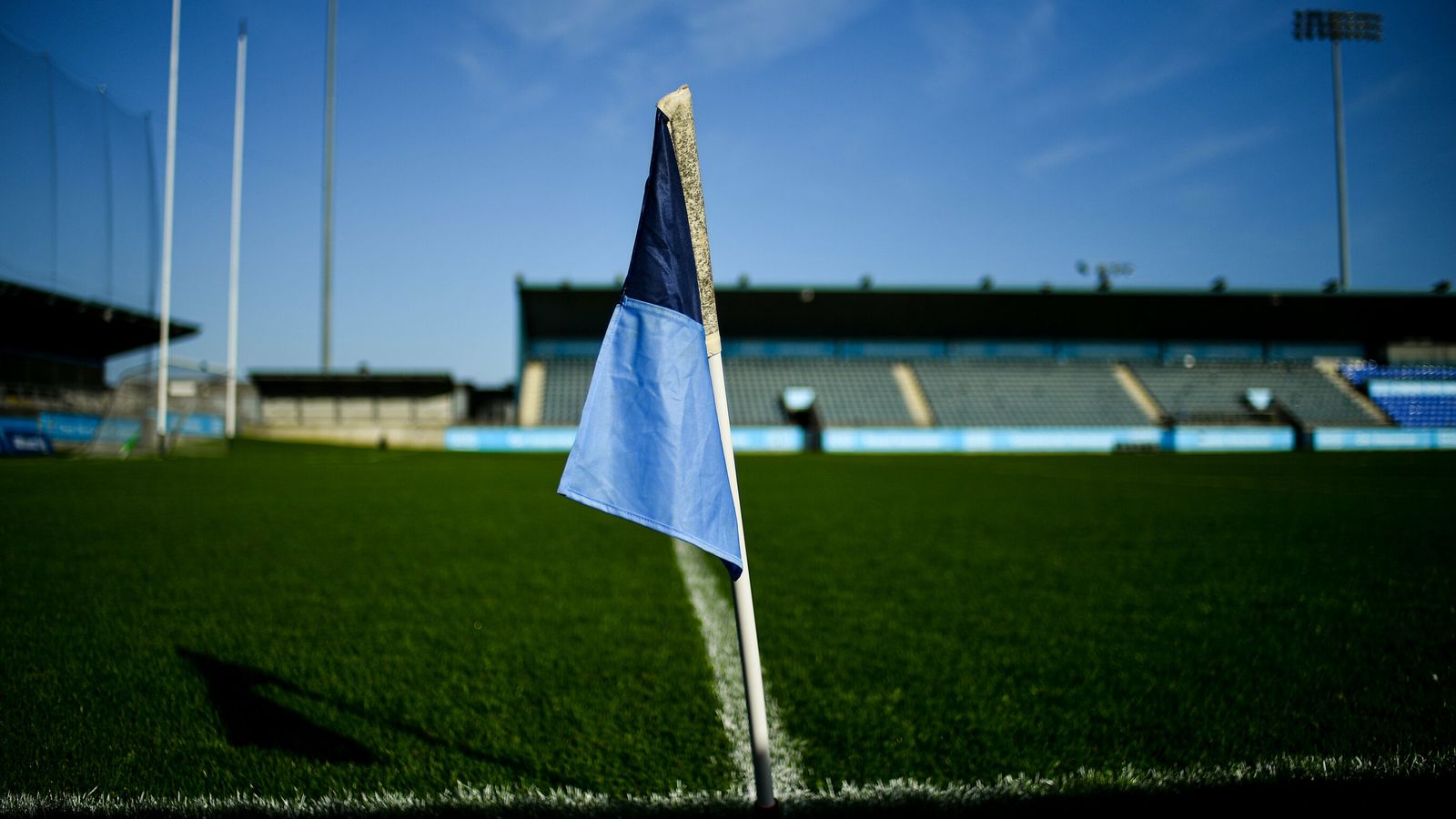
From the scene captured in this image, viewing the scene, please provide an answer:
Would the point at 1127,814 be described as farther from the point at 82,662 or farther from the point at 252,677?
the point at 82,662

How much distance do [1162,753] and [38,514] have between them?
335 inches

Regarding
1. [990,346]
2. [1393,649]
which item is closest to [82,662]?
[1393,649]

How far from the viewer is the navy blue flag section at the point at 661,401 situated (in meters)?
1.40

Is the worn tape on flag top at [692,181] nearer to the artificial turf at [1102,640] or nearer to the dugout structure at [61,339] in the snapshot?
the artificial turf at [1102,640]

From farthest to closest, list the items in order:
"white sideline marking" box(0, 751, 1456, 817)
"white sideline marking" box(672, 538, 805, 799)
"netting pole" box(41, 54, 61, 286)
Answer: "netting pole" box(41, 54, 61, 286) < "white sideline marking" box(672, 538, 805, 799) < "white sideline marking" box(0, 751, 1456, 817)

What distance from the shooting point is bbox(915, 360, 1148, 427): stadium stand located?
30.7m

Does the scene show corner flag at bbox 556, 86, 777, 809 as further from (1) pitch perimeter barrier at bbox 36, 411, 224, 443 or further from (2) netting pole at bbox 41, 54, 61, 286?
(2) netting pole at bbox 41, 54, 61, 286

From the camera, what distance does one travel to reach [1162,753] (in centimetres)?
193

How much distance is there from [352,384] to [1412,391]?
153ft

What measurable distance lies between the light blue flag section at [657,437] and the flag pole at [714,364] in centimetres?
2

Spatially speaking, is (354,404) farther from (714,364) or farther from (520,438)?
(714,364)

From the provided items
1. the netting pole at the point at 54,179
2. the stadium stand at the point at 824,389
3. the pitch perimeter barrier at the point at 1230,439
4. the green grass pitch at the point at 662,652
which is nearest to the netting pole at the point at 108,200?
the netting pole at the point at 54,179

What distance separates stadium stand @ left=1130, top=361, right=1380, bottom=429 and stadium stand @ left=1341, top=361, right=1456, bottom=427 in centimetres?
150

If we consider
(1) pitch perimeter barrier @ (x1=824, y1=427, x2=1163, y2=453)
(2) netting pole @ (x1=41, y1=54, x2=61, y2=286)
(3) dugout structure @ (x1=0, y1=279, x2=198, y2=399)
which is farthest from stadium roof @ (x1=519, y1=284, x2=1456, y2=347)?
(3) dugout structure @ (x1=0, y1=279, x2=198, y2=399)
